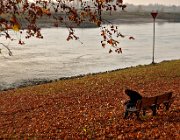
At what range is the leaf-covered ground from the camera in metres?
11.7

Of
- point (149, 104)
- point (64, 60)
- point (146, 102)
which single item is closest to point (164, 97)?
point (149, 104)

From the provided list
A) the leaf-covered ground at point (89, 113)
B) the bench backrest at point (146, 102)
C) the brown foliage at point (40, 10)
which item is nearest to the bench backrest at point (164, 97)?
the bench backrest at point (146, 102)

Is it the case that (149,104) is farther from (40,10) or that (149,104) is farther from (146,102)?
(40,10)

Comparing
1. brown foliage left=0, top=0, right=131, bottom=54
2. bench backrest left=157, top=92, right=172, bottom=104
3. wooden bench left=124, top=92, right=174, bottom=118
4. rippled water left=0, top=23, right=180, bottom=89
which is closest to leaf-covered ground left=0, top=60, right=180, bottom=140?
wooden bench left=124, top=92, right=174, bottom=118

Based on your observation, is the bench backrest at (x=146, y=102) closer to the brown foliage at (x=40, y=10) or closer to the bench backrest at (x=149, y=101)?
the bench backrest at (x=149, y=101)

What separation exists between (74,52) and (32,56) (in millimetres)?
7200

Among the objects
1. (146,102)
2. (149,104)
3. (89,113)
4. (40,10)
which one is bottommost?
(89,113)

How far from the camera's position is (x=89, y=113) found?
1516 centimetres

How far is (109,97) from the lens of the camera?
19.4 m

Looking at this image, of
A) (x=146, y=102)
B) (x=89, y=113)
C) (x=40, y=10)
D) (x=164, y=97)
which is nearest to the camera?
(x=40, y=10)

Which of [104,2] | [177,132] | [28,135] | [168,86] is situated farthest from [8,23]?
[168,86]

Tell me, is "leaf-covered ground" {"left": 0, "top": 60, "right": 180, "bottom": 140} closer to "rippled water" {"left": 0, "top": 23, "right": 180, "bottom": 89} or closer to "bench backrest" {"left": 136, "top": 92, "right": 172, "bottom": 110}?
"bench backrest" {"left": 136, "top": 92, "right": 172, "bottom": 110}

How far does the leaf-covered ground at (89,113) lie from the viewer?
11.7 metres

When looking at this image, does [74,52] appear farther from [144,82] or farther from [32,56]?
[144,82]
